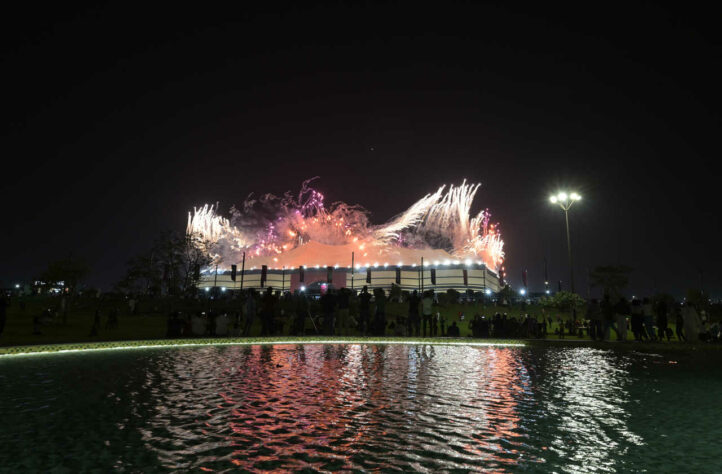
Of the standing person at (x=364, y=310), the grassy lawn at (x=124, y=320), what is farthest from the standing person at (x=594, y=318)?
the standing person at (x=364, y=310)

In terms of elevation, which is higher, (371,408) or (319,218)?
(319,218)

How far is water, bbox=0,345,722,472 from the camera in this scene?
432cm

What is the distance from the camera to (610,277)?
77.4 meters

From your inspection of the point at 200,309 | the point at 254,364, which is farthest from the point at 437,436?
the point at 200,309

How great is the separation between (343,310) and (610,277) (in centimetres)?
6954

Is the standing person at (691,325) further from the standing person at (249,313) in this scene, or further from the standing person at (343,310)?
the standing person at (249,313)

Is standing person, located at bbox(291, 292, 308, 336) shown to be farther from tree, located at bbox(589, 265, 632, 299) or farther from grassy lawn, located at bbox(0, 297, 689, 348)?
tree, located at bbox(589, 265, 632, 299)

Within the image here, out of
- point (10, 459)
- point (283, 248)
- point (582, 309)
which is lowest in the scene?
point (10, 459)

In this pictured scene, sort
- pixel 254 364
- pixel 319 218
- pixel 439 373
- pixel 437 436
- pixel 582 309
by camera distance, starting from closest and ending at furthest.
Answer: pixel 437 436 < pixel 439 373 < pixel 254 364 < pixel 582 309 < pixel 319 218

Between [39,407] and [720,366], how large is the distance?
582 inches

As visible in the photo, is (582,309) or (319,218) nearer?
(582,309)

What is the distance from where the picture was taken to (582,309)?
38844 mm

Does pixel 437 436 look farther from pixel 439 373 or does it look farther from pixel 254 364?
pixel 254 364

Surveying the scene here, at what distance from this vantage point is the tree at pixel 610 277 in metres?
76.5
